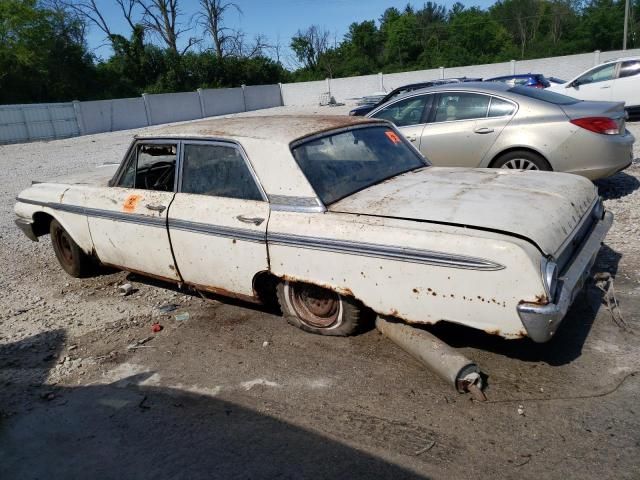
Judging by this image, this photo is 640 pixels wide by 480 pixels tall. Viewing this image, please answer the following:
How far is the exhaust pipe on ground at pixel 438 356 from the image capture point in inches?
115

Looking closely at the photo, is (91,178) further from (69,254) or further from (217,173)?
(217,173)

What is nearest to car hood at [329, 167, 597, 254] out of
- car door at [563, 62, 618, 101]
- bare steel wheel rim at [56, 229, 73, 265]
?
bare steel wheel rim at [56, 229, 73, 265]

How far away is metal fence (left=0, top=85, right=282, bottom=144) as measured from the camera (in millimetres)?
27438

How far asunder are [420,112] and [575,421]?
16.3 ft

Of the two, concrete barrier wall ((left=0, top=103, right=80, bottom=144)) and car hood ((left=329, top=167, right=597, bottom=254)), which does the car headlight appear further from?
concrete barrier wall ((left=0, top=103, right=80, bottom=144))

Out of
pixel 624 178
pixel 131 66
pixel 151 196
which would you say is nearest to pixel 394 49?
pixel 131 66

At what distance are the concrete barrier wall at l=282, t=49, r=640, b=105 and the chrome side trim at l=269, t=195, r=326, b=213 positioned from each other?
2759 centimetres

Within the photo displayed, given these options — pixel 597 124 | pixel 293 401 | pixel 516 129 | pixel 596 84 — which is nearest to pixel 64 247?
pixel 293 401

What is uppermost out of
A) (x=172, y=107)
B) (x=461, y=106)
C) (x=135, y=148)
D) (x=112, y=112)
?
(x=135, y=148)

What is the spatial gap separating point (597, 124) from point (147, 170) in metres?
4.83

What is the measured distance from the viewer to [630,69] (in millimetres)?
13258

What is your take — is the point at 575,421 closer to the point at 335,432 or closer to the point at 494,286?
the point at 494,286

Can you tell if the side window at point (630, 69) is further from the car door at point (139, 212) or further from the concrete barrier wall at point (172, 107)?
the concrete barrier wall at point (172, 107)

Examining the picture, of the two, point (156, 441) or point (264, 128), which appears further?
point (264, 128)
